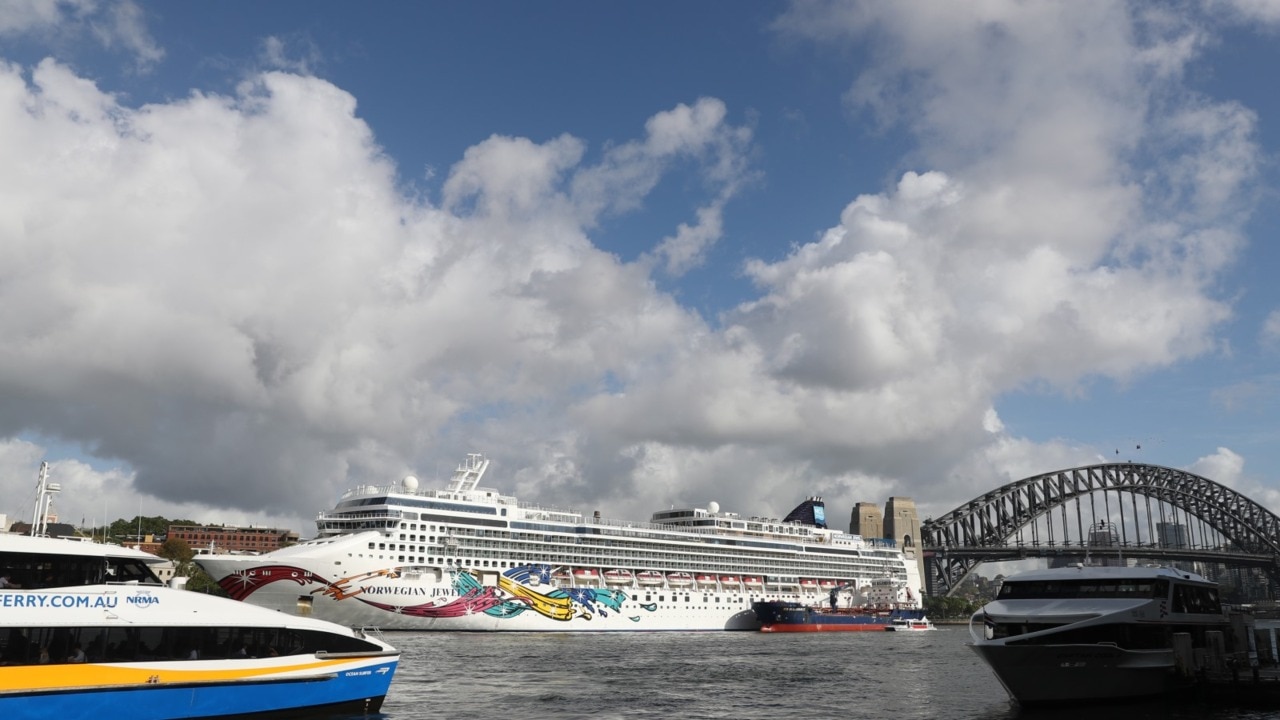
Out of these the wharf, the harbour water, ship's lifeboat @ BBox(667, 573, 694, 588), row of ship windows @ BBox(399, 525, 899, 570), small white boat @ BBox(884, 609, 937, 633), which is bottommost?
small white boat @ BBox(884, 609, 937, 633)

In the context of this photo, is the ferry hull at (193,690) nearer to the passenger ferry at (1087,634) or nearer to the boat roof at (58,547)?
the boat roof at (58,547)

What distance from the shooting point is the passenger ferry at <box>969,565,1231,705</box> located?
130 feet

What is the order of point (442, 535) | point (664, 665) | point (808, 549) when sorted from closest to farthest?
point (664, 665)
point (442, 535)
point (808, 549)

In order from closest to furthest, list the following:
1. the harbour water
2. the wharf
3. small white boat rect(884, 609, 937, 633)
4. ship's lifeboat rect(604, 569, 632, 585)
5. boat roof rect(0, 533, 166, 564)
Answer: boat roof rect(0, 533, 166, 564)
the harbour water
the wharf
ship's lifeboat rect(604, 569, 632, 585)
small white boat rect(884, 609, 937, 633)

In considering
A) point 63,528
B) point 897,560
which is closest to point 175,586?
point 897,560

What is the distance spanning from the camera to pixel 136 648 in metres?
29.2

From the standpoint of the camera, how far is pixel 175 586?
109 feet

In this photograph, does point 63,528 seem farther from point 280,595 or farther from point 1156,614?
point 1156,614

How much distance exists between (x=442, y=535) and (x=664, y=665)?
44557mm

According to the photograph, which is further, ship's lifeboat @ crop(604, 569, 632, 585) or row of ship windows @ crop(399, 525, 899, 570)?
ship's lifeboat @ crop(604, 569, 632, 585)

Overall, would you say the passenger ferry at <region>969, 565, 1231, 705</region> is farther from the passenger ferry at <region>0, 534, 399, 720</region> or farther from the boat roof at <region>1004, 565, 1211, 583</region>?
the passenger ferry at <region>0, 534, 399, 720</region>

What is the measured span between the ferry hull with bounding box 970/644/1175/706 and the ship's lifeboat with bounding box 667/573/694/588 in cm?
8456

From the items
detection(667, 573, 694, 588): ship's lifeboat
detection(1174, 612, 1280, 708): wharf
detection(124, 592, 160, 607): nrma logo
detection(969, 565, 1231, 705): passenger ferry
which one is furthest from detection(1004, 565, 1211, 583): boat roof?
detection(667, 573, 694, 588): ship's lifeboat

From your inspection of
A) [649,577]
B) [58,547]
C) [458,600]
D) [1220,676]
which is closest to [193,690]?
[58,547]
